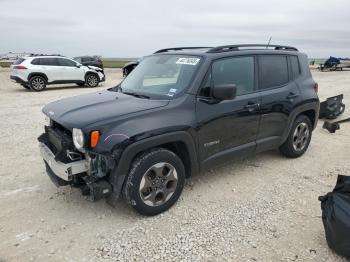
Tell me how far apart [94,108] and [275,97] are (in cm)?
258

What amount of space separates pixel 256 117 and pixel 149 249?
2298 mm

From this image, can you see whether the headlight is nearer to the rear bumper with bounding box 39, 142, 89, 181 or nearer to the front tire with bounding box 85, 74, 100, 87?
the rear bumper with bounding box 39, 142, 89, 181

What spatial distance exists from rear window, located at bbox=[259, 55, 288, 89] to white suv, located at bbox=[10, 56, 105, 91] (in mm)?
12645

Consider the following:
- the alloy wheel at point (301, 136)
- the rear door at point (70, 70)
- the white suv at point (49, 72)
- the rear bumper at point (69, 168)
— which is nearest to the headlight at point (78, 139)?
the rear bumper at point (69, 168)

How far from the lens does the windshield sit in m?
3.82

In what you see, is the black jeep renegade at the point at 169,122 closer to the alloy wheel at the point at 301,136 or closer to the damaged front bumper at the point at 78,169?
the damaged front bumper at the point at 78,169

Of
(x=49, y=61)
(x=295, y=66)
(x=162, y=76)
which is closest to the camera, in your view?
(x=162, y=76)

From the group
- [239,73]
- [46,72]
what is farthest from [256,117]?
[46,72]

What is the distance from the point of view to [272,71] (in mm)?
4727

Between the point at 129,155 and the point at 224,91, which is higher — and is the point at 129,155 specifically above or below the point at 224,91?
below

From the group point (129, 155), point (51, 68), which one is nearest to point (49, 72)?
point (51, 68)

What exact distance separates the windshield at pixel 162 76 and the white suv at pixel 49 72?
458 inches

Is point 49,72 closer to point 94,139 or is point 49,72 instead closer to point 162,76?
point 162,76

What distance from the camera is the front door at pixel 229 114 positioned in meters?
3.77
